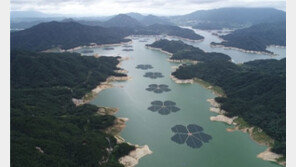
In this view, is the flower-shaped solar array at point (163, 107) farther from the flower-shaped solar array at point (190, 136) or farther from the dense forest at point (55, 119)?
the dense forest at point (55, 119)

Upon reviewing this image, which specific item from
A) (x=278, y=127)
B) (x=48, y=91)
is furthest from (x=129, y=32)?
(x=278, y=127)

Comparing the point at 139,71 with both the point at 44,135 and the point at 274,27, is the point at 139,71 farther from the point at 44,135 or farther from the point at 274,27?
the point at 274,27

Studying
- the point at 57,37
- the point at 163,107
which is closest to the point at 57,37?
the point at 57,37

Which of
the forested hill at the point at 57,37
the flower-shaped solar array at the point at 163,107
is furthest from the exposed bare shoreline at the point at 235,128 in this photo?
the forested hill at the point at 57,37

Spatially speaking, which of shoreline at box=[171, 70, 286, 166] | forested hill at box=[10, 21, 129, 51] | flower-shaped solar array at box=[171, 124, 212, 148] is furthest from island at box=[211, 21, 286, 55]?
flower-shaped solar array at box=[171, 124, 212, 148]

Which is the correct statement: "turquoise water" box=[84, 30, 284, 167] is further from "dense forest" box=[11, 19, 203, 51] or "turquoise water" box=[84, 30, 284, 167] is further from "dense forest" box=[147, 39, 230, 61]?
"dense forest" box=[11, 19, 203, 51]

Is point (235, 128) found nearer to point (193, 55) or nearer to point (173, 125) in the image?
point (173, 125)
